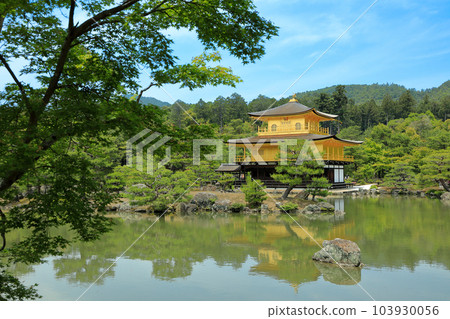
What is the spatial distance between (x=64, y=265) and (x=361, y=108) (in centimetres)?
5054

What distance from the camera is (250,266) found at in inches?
272

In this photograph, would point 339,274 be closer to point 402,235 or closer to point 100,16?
point 402,235

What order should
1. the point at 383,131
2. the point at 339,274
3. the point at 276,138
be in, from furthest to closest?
the point at 383,131
the point at 276,138
the point at 339,274

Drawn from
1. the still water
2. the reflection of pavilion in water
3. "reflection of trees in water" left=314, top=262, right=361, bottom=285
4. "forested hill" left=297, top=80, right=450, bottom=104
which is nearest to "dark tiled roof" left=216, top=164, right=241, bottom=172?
the reflection of pavilion in water

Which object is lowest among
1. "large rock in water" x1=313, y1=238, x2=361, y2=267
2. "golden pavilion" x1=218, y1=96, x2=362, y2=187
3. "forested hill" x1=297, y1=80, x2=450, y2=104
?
"large rock in water" x1=313, y1=238, x2=361, y2=267

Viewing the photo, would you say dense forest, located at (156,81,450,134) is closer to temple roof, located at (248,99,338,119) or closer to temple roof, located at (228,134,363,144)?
temple roof, located at (248,99,338,119)

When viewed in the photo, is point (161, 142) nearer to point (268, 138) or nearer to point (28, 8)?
point (28, 8)

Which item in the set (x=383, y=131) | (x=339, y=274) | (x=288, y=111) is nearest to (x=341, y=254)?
(x=339, y=274)

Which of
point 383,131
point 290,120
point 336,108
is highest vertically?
point 336,108

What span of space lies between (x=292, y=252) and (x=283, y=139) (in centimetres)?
1376

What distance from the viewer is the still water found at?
5.53 meters

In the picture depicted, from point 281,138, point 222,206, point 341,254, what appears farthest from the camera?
point 281,138

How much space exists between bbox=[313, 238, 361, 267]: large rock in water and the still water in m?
0.23

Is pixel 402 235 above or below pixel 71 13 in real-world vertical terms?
below
